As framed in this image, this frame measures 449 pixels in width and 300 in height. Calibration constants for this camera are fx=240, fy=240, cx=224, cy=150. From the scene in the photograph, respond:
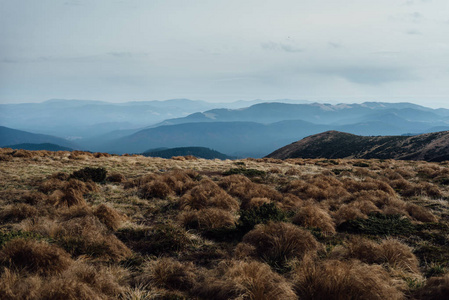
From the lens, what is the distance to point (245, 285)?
13.2ft

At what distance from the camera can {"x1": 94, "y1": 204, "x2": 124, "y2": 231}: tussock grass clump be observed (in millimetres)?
7254

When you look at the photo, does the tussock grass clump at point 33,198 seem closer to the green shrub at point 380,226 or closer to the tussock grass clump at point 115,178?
the tussock grass clump at point 115,178

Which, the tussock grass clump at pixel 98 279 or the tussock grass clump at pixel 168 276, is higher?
the tussock grass clump at pixel 98 279

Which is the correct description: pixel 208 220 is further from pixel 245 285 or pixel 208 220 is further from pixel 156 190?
pixel 156 190

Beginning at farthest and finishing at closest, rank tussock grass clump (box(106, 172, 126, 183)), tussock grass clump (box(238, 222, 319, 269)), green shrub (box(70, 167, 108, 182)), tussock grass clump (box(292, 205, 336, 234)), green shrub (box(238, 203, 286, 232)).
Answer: tussock grass clump (box(106, 172, 126, 183)) → green shrub (box(70, 167, 108, 182)) → tussock grass clump (box(292, 205, 336, 234)) → green shrub (box(238, 203, 286, 232)) → tussock grass clump (box(238, 222, 319, 269))

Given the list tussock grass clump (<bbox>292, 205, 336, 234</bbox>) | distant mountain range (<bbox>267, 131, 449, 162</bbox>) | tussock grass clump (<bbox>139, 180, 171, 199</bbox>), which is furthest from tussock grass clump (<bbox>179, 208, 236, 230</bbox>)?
distant mountain range (<bbox>267, 131, 449, 162</bbox>)

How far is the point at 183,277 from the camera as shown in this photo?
4.70 metres

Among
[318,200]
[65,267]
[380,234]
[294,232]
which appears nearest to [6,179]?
[65,267]

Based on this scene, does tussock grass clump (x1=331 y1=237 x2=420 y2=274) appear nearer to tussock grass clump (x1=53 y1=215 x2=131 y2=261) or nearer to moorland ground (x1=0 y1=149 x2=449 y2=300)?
moorland ground (x1=0 y1=149 x2=449 y2=300)

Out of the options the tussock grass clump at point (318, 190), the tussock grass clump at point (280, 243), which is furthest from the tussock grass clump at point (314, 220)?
the tussock grass clump at point (318, 190)

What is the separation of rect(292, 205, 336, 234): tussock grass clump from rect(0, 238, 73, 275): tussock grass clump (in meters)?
6.36

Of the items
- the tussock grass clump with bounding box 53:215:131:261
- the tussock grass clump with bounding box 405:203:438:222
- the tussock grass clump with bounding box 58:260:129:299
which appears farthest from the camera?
the tussock grass clump with bounding box 405:203:438:222

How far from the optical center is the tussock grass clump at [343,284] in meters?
3.80

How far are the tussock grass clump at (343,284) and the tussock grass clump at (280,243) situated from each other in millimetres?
1045
